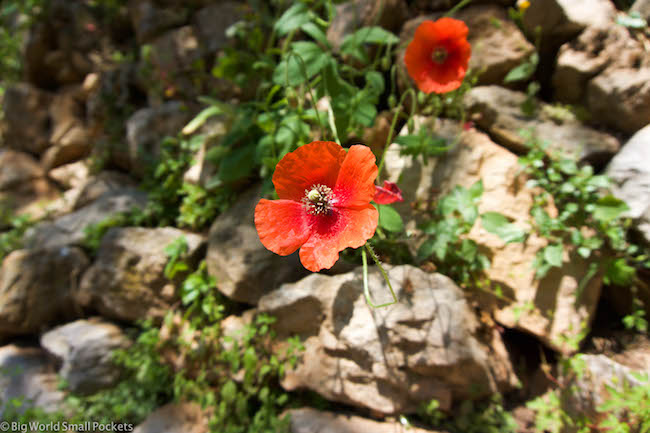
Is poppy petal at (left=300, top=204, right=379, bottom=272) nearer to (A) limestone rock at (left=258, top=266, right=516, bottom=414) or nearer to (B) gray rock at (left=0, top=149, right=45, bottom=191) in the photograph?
(A) limestone rock at (left=258, top=266, right=516, bottom=414)

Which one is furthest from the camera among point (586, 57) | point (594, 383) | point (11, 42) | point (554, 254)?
point (11, 42)

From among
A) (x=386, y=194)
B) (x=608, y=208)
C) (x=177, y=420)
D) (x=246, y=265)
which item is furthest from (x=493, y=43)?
(x=177, y=420)

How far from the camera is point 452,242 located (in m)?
1.98

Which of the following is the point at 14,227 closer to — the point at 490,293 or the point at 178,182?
the point at 178,182

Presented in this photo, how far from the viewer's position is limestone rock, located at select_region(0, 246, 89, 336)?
2.94 m

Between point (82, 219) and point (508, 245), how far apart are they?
3.75 meters

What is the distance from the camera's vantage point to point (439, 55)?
1.77 metres

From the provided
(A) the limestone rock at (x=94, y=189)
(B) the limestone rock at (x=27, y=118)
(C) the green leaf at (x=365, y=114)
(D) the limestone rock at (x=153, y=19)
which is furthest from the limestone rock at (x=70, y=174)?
(C) the green leaf at (x=365, y=114)

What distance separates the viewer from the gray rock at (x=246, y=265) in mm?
2215

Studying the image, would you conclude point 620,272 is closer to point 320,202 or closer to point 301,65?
point 320,202

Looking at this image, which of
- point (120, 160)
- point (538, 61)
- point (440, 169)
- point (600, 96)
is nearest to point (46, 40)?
point (120, 160)

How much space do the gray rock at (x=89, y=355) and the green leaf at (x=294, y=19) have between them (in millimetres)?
2612

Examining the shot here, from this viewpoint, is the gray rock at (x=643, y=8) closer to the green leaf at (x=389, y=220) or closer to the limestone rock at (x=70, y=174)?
the green leaf at (x=389, y=220)

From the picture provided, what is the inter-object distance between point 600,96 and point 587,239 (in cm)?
94
